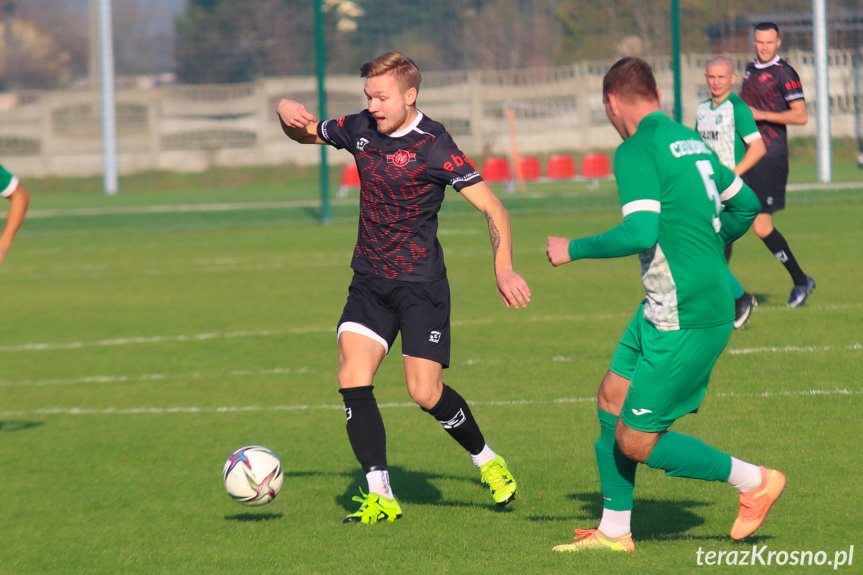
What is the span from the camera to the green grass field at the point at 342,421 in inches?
191

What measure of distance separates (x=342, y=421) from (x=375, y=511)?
2165mm

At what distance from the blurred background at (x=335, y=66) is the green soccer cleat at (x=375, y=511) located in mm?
14140

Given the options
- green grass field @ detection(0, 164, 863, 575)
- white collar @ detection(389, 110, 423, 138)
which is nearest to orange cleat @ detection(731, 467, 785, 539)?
green grass field @ detection(0, 164, 863, 575)

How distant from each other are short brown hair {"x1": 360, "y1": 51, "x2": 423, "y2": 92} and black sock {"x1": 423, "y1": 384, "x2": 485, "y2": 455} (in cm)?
151

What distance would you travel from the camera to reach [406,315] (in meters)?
5.38

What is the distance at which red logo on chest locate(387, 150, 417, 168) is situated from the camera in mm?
5344

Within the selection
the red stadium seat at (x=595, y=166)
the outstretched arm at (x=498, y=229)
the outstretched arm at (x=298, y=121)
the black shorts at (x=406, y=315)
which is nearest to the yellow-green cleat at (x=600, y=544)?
the outstretched arm at (x=498, y=229)

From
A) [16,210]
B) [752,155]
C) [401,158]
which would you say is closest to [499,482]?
[401,158]

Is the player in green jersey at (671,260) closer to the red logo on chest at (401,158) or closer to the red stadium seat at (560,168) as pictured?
the red logo on chest at (401,158)

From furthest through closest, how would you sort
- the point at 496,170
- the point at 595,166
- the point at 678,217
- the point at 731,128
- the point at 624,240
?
the point at 496,170, the point at 595,166, the point at 731,128, the point at 678,217, the point at 624,240

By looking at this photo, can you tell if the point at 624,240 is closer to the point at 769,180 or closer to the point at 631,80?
the point at 631,80

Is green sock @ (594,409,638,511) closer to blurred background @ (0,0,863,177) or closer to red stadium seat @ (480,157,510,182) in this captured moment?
blurred background @ (0,0,863,177)

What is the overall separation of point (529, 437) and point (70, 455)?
9.54 feet

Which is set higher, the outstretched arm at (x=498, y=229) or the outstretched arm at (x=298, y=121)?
the outstretched arm at (x=298, y=121)
